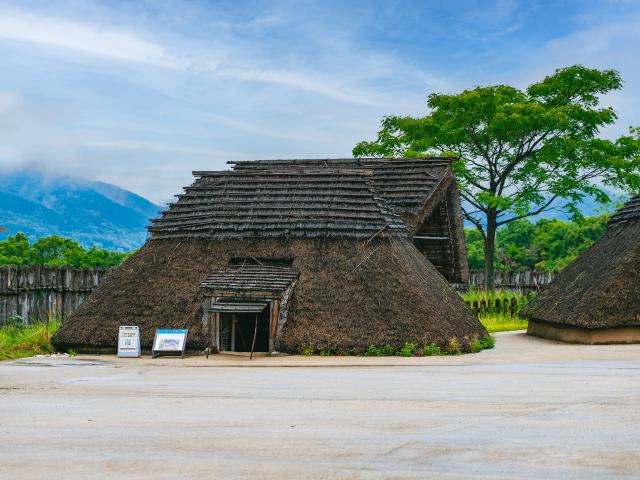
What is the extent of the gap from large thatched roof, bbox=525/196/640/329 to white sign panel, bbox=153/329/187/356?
1039cm

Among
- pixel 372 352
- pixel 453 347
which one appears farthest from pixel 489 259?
pixel 372 352

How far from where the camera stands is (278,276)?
20609 millimetres

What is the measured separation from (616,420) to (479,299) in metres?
23.0

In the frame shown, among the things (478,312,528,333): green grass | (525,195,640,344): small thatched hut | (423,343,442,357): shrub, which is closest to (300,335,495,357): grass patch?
(423,343,442,357): shrub

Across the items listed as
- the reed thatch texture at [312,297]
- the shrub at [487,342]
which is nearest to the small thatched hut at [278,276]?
the reed thatch texture at [312,297]

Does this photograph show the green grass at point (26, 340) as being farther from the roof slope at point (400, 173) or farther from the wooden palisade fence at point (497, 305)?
the wooden palisade fence at point (497, 305)

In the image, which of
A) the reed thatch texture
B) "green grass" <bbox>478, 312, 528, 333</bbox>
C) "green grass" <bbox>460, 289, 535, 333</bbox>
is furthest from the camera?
"green grass" <bbox>460, 289, 535, 333</bbox>

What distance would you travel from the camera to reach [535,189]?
136 ft

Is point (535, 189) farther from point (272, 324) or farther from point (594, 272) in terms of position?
point (272, 324)

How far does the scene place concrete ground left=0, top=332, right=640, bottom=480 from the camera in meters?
8.33

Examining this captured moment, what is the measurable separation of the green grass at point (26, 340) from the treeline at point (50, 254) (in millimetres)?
26468

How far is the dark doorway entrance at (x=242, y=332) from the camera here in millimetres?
21031

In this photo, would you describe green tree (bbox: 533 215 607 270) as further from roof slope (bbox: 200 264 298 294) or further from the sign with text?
the sign with text

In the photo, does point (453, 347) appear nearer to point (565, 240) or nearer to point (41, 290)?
point (41, 290)
